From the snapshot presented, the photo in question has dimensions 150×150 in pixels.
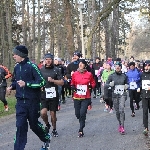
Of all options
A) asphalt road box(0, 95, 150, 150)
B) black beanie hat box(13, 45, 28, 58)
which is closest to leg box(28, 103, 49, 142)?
black beanie hat box(13, 45, 28, 58)

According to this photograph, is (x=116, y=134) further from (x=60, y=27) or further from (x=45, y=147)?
(x=60, y=27)

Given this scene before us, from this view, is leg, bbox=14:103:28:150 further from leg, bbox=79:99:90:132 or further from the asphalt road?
leg, bbox=79:99:90:132

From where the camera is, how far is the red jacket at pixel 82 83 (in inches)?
420

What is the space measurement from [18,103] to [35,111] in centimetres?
33

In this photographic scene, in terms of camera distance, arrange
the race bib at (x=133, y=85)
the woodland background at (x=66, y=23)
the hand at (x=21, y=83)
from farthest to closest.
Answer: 1. the woodland background at (x=66, y=23)
2. the race bib at (x=133, y=85)
3. the hand at (x=21, y=83)

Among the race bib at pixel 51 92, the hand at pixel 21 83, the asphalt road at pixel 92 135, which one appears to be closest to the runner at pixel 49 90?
the race bib at pixel 51 92

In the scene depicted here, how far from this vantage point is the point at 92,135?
10688mm

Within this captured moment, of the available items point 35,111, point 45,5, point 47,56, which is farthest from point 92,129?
point 45,5

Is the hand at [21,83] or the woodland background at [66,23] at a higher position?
the woodland background at [66,23]

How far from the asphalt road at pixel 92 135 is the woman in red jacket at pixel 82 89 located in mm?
582

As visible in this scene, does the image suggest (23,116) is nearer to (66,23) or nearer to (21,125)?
(21,125)

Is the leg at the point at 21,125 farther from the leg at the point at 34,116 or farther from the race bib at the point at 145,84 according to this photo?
the race bib at the point at 145,84

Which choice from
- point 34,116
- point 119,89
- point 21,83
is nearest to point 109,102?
point 119,89

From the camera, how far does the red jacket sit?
35.0 feet
